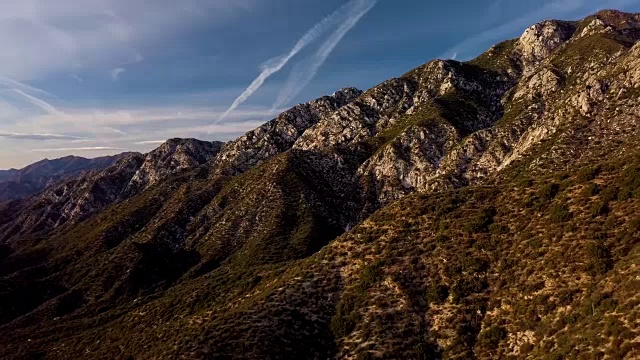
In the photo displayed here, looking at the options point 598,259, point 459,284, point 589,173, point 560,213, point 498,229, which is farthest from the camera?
point 589,173

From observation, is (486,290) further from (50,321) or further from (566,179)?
(50,321)

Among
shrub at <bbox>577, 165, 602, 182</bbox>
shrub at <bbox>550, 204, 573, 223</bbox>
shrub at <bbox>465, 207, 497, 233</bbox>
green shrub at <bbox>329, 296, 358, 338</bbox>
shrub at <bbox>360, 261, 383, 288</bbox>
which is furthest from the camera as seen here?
shrub at <bbox>465, 207, 497, 233</bbox>

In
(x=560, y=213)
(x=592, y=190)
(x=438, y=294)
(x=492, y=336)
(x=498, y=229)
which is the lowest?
(x=492, y=336)

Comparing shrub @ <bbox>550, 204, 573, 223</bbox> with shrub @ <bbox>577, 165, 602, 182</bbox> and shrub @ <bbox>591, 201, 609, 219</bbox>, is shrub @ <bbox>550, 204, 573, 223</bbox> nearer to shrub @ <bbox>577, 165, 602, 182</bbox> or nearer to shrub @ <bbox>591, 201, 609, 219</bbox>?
shrub @ <bbox>591, 201, 609, 219</bbox>

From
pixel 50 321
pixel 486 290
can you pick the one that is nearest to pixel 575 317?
pixel 486 290

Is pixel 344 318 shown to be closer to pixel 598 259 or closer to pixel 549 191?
pixel 598 259

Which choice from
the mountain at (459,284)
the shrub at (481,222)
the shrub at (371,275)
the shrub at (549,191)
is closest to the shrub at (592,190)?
the mountain at (459,284)

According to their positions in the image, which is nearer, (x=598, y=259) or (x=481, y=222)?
(x=598, y=259)

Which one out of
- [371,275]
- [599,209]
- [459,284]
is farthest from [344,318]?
[599,209]

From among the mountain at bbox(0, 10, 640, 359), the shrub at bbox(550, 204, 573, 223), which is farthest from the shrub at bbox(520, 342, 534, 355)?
the shrub at bbox(550, 204, 573, 223)

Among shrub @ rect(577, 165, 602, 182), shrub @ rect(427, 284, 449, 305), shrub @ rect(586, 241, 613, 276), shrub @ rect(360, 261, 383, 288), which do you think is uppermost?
shrub @ rect(577, 165, 602, 182)

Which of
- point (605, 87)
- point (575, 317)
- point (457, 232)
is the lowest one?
point (575, 317)
